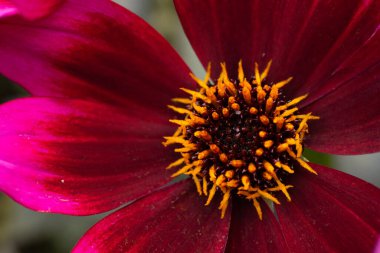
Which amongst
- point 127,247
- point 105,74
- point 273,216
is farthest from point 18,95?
point 273,216

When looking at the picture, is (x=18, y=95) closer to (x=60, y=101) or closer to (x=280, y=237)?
(x=60, y=101)

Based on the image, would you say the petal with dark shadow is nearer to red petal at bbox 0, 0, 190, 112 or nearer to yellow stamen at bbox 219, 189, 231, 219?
yellow stamen at bbox 219, 189, 231, 219

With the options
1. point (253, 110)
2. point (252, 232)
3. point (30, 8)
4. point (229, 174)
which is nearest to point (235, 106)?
point (253, 110)

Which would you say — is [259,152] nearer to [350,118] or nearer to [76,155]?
[350,118]

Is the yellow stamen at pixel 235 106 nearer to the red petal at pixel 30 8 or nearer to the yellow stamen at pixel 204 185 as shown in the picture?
the yellow stamen at pixel 204 185

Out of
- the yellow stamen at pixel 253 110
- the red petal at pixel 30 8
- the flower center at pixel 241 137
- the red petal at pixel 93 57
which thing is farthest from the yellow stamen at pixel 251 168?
the red petal at pixel 30 8

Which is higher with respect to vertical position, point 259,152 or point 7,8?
point 7,8

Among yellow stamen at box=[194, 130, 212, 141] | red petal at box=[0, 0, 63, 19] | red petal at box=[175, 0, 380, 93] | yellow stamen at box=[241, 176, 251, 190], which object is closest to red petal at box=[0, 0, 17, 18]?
red petal at box=[0, 0, 63, 19]
